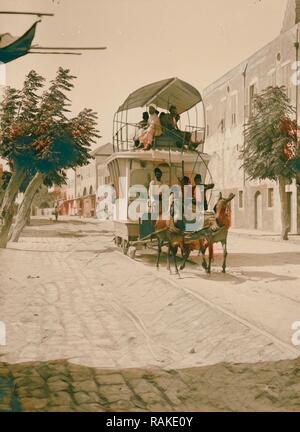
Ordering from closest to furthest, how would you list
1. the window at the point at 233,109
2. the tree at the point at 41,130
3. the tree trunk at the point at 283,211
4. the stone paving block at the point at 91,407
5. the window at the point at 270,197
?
1. the stone paving block at the point at 91,407
2. the tree at the point at 41,130
3. the window at the point at 233,109
4. the tree trunk at the point at 283,211
5. the window at the point at 270,197

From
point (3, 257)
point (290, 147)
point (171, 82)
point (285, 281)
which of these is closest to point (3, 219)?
point (3, 257)

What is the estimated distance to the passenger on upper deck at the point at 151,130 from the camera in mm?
11789

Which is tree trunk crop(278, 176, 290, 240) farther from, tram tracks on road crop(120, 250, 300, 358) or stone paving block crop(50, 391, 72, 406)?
stone paving block crop(50, 391, 72, 406)

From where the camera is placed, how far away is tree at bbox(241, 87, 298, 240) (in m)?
11.6

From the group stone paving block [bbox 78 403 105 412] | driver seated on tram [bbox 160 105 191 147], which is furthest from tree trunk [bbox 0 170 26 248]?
stone paving block [bbox 78 403 105 412]

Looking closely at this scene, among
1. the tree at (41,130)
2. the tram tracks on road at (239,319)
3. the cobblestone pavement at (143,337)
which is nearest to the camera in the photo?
the cobblestone pavement at (143,337)

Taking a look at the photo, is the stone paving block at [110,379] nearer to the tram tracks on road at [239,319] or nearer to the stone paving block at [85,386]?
the stone paving block at [85,386]

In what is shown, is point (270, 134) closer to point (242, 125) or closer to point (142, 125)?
point (242, 125)

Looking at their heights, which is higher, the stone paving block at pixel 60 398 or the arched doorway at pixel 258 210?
the arched doorway at pixel 258 210

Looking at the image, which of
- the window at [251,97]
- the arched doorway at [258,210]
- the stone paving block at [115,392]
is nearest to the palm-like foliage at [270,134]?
the window at [251,97]

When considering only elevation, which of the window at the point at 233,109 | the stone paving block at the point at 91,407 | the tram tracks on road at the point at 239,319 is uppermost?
the window at the point at 233,109

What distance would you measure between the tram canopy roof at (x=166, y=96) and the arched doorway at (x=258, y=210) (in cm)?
571

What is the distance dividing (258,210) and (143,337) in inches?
479

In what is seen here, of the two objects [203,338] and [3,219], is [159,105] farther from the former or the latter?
[203,338]
